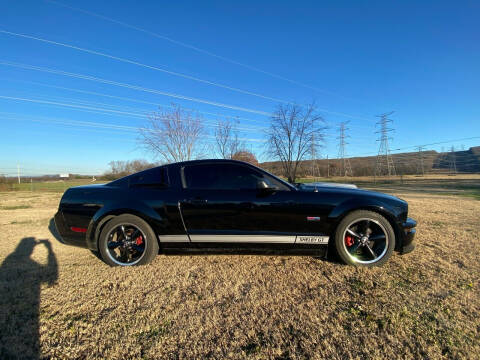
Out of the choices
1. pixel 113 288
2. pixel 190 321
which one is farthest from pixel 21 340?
pixel 190 321

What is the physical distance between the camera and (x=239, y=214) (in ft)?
8.47

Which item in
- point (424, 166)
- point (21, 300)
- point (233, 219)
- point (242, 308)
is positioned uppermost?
point (424, 166)

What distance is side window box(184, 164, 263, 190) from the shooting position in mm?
2730

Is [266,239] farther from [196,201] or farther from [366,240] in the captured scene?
[366,240]

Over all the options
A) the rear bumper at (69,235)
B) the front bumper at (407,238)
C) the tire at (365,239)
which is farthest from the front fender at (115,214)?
the front bumper at (407,238)

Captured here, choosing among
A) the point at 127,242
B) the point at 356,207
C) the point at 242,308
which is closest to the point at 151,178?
the point at 127,242

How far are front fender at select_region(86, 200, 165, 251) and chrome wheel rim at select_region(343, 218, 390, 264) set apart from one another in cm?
234

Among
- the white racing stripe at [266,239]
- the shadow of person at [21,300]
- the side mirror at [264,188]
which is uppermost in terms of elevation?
the side mirror at [264,188]

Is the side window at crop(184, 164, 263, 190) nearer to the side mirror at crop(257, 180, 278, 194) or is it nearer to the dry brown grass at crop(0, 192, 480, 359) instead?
the side mirror at crop(257, 180, 278, 194)

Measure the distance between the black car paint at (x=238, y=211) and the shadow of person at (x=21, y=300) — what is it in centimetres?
60

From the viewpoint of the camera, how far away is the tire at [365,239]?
101 inches

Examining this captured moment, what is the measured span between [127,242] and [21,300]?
100 cm

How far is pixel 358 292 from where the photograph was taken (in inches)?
80.4

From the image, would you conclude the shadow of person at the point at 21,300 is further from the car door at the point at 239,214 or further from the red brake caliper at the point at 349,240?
the red brake caliper at the point at 349,240
